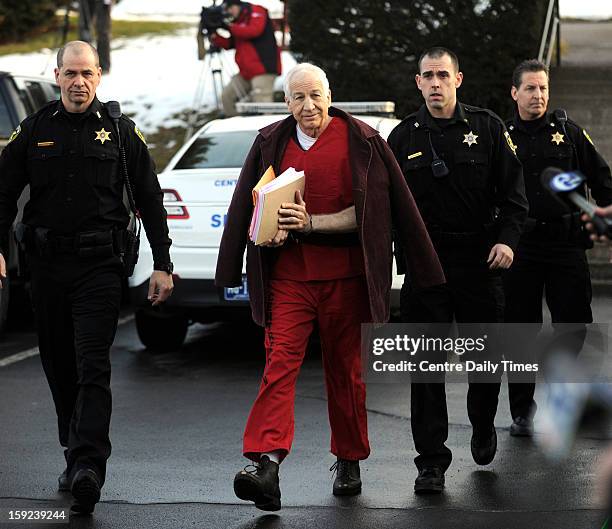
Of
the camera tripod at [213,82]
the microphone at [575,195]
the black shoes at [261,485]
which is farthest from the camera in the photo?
the camera tripod at [213,82]

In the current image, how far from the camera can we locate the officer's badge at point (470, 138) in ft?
21.2

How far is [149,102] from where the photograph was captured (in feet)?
67.7

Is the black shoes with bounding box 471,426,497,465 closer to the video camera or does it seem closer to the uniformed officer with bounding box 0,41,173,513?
the uniformed officer with bounding box 0,41,173,513

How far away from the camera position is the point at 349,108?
10.3 metres

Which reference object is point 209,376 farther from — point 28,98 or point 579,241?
point 28,98

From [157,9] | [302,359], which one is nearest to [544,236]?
[302,359]

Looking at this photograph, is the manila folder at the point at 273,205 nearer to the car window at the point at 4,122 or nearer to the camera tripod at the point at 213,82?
the car window at the point at 4,122

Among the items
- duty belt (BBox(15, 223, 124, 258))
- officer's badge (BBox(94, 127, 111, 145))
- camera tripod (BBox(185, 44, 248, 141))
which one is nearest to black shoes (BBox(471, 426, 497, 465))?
duty belt (BBox(15, 223, 124, 258))

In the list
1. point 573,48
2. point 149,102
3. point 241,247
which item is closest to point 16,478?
point 241,247

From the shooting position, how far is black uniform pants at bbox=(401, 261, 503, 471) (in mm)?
6285

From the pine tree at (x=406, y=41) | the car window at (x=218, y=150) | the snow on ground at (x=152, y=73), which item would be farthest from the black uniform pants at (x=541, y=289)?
the snow on ground at (x=152, y=73)

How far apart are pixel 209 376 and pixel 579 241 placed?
2.98 metres

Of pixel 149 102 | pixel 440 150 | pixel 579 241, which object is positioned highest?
pixel 440 150

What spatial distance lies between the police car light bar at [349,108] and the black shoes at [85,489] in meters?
5.13
